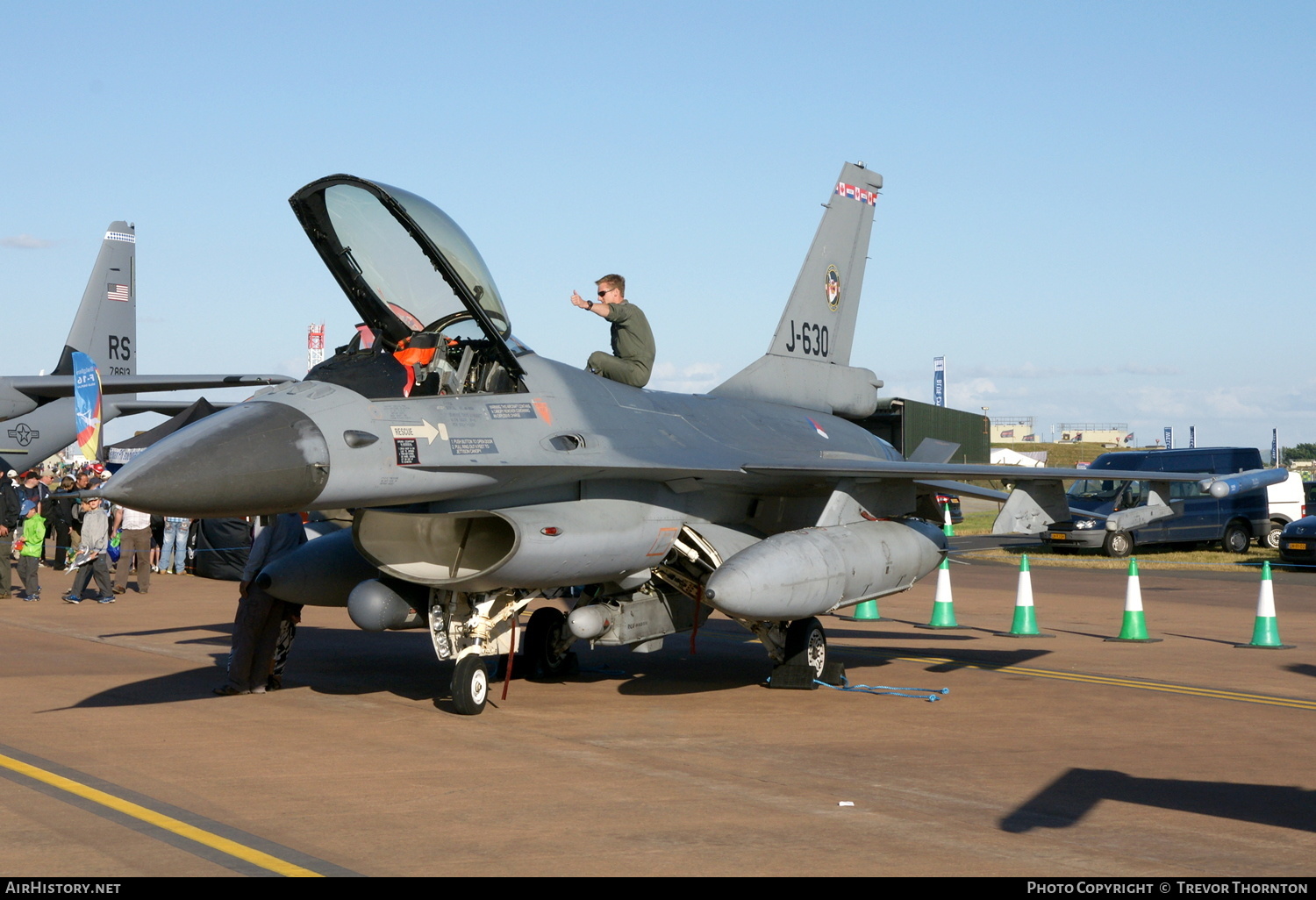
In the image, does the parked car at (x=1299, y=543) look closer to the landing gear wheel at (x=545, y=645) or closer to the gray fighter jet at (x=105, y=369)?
the landing gear wheel at (x=545, y=645)

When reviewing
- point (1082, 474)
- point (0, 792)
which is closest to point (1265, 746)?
point (1082, 474)

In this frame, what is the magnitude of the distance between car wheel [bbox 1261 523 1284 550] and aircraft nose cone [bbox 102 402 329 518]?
83.4ft

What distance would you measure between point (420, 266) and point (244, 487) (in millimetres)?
2264

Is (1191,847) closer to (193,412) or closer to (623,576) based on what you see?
(623,576)

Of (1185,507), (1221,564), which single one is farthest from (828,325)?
(1185,507)

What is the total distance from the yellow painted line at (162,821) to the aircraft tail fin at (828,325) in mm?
7379

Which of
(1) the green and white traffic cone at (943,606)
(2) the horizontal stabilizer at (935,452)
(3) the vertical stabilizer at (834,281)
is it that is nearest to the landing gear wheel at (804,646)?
(2) the horizontal stabilizer at (935,452)

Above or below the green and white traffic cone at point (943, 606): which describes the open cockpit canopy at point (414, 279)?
above

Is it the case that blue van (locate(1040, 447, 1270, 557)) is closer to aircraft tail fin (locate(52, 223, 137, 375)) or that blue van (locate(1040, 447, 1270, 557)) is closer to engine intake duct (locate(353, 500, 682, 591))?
engine intake duct (locate(353, 500, 682, 591))

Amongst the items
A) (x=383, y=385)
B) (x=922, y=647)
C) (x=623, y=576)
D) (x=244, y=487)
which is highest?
(x=383, y=385)

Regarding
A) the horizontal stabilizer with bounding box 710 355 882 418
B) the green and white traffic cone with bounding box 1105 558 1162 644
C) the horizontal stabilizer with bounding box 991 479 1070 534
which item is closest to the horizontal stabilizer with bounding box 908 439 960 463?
the horizontal stabilizer with bounding box 710 355 882 418

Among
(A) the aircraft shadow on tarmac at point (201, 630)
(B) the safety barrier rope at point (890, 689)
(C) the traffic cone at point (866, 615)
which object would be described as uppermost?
(B) the safety barrier rope at point (890, 689)

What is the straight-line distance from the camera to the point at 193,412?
981 centimetres

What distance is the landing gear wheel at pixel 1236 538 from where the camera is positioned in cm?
2805
